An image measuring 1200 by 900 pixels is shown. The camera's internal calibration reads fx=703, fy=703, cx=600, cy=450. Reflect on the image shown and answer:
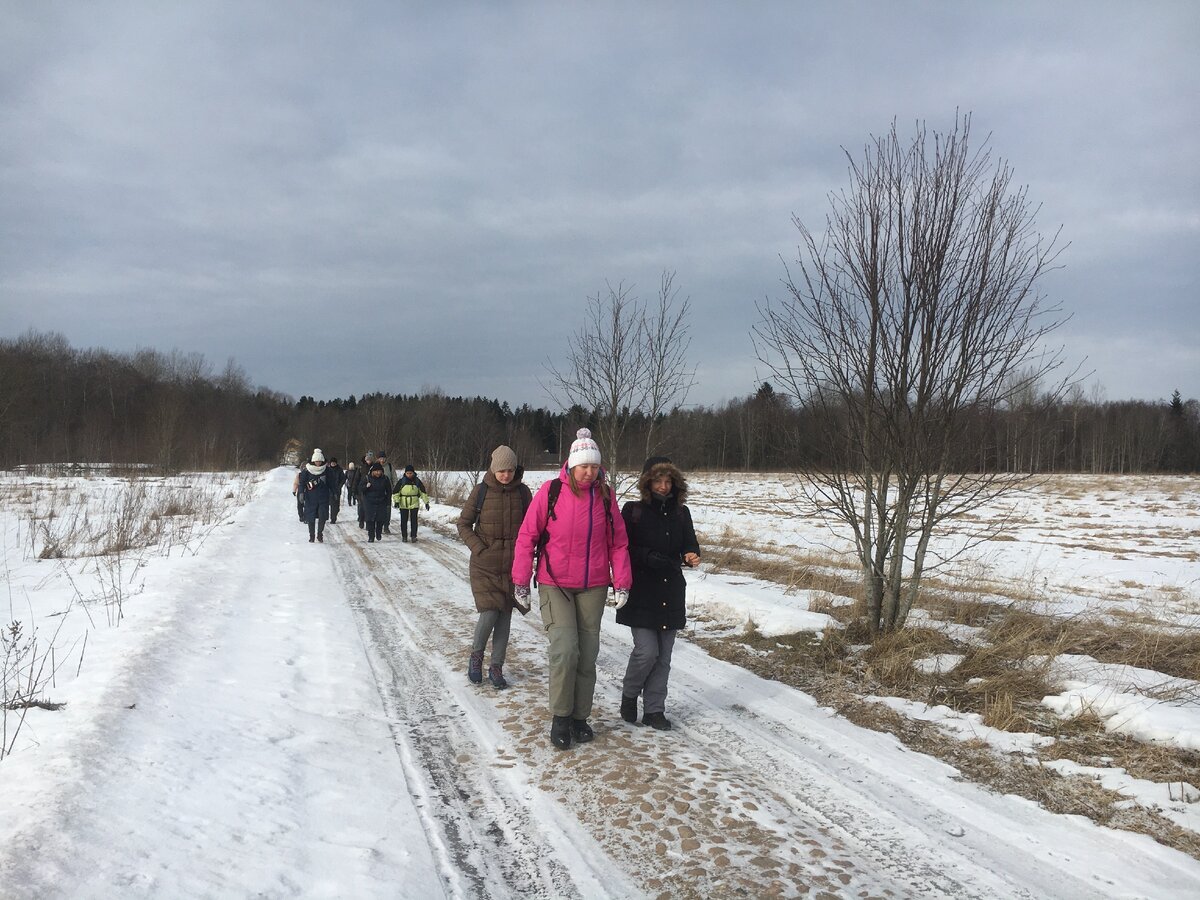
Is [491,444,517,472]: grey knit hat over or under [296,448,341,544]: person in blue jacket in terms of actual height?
over

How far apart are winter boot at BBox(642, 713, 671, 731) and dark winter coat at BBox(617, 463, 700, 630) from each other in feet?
2.06

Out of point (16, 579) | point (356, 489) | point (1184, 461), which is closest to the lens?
point (16, 579)

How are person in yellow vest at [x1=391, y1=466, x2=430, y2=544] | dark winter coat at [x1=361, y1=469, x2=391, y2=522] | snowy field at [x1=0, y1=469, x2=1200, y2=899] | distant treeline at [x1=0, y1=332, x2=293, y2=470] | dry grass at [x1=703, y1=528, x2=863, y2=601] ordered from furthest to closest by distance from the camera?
distant treeline at [x1=0, y1=332, x2=293, y2=470], dark winter coat at [x1=361, y1=469, x2=391, y2=522], person in yellow vest at [x1=391, y1=466, x2=430, y2=544], dry grass at [x1=703, y1=528, x2=863, y2=601], snowy field at [x1=0, y1=469, x2=1200, y2=899]

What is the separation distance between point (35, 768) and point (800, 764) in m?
4.11

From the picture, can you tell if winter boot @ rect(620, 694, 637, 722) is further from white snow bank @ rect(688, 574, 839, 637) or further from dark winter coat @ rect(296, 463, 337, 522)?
dark winter coat @ rect(296, 463, 337, 522)

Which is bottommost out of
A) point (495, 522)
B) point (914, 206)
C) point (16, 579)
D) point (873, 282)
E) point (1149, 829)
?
point (16, 579)

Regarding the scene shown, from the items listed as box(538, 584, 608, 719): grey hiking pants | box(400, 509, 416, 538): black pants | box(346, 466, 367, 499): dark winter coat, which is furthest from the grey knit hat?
box(346, 466, 367, 499): dark winter coat

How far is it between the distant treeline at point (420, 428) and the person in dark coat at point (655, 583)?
2.88 metres

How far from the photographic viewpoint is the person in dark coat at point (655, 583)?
4.88 m

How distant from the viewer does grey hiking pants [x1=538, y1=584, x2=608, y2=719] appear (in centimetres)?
454

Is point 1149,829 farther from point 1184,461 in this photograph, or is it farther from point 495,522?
point 1184,461

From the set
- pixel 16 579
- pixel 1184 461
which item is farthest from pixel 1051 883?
pixel 1184 461

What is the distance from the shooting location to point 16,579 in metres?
11.0

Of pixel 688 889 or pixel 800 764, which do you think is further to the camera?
pixel 800 764
